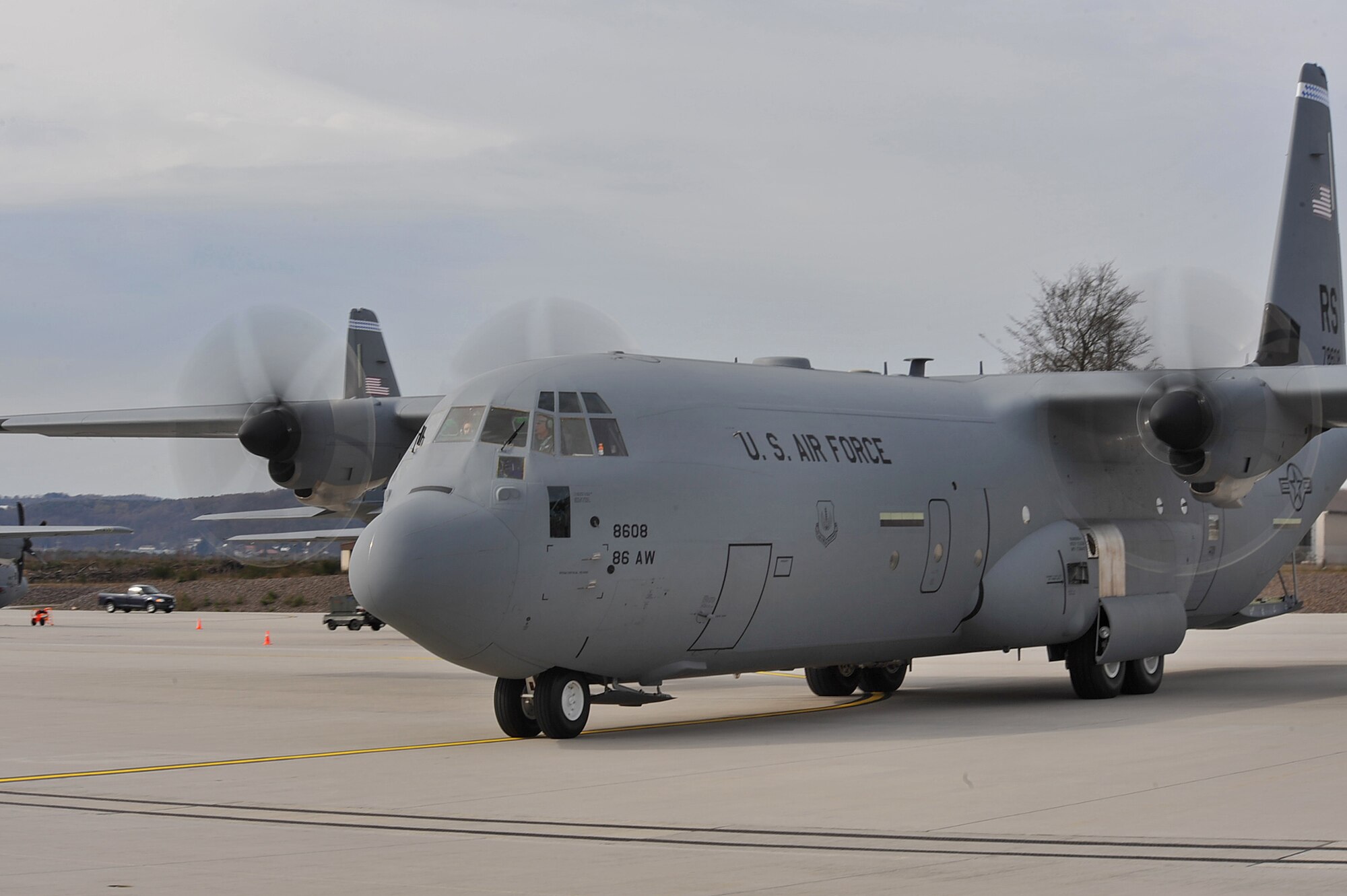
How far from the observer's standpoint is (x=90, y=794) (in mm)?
11117

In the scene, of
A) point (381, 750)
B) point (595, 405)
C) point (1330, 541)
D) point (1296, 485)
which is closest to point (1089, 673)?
point (1296, 485)

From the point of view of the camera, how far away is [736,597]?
49.2 ft

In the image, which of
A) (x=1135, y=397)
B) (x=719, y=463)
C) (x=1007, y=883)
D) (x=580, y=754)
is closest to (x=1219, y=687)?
(x=1135, y=397)

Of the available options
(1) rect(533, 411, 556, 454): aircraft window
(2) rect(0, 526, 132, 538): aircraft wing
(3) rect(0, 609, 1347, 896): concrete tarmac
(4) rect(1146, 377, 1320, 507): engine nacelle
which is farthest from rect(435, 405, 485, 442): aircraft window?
(2) rect(0, 526, 132, 538): aircraft wing

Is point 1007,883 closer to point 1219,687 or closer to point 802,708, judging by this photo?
point 802,708

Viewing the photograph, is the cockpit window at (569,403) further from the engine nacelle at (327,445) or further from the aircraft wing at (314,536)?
the aircraft wing at (314,536)

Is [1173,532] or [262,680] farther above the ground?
[1173,532]

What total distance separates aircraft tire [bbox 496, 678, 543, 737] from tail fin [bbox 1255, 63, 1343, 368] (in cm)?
1283

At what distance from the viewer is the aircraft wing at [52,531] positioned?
45.6 metres

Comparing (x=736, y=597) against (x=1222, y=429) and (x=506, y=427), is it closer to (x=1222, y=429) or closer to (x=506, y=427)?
(x=506, y=427)

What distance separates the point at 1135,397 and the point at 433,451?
8697 mm

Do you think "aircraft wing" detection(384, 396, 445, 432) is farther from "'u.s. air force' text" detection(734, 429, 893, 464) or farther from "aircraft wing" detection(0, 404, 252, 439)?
"'u.s. air force' text" detection(734, 429, 893, 464)

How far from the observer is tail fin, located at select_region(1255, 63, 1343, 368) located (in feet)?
71.7

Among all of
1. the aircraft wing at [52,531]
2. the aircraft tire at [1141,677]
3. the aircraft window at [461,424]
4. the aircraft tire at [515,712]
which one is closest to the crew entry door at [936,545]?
the aircraft tire at [1141,677]
